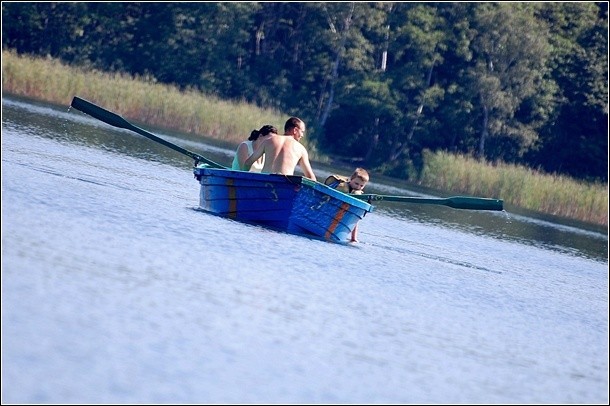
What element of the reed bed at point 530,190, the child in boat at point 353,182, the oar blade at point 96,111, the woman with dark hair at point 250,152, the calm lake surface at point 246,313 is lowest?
the reed bed at point 530,190

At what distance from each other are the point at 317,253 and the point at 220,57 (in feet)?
157

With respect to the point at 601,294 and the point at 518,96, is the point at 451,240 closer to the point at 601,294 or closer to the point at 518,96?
the point at 601,294

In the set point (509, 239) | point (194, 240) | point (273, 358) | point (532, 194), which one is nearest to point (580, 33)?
point (532, 194)

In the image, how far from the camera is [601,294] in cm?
1955

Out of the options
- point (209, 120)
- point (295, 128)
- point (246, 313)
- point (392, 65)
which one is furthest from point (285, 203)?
point (392, 65)

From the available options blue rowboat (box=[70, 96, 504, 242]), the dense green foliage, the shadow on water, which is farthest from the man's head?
the dense green foliage

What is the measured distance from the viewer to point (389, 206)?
31.8m

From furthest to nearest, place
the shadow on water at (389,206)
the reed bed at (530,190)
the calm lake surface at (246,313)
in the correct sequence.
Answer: the reed bed at (530,190) → the shadow on water at (389,206) → the calm lake surface at (246,313)

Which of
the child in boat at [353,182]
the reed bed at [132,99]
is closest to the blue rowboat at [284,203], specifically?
the child in boat at [353,182]

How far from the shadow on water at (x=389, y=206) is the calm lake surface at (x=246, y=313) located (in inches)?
283

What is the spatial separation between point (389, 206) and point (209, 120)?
15.6 meters

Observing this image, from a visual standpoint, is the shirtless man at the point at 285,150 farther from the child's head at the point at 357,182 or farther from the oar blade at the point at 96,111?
the oar blade at the point at 96,111

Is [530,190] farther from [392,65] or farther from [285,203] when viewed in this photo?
[285,203]

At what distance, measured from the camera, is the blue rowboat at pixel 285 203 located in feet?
56.3
